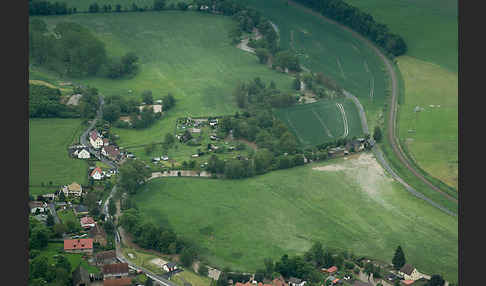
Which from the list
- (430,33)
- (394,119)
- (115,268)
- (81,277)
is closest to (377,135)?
(394,119)

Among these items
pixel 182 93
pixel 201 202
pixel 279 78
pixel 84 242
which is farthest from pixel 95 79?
pixel 84 242

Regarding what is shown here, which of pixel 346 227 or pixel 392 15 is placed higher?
pixel 392 15

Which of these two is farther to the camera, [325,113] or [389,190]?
[325,113]

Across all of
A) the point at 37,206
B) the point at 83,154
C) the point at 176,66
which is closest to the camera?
the point at 37,206

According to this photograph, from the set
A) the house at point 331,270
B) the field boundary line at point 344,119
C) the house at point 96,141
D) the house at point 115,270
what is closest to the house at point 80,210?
the house at point 115,270

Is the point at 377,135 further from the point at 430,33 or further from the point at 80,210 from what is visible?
the point at 80,210

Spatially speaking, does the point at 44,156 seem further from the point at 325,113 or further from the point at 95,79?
the point at 325,113
